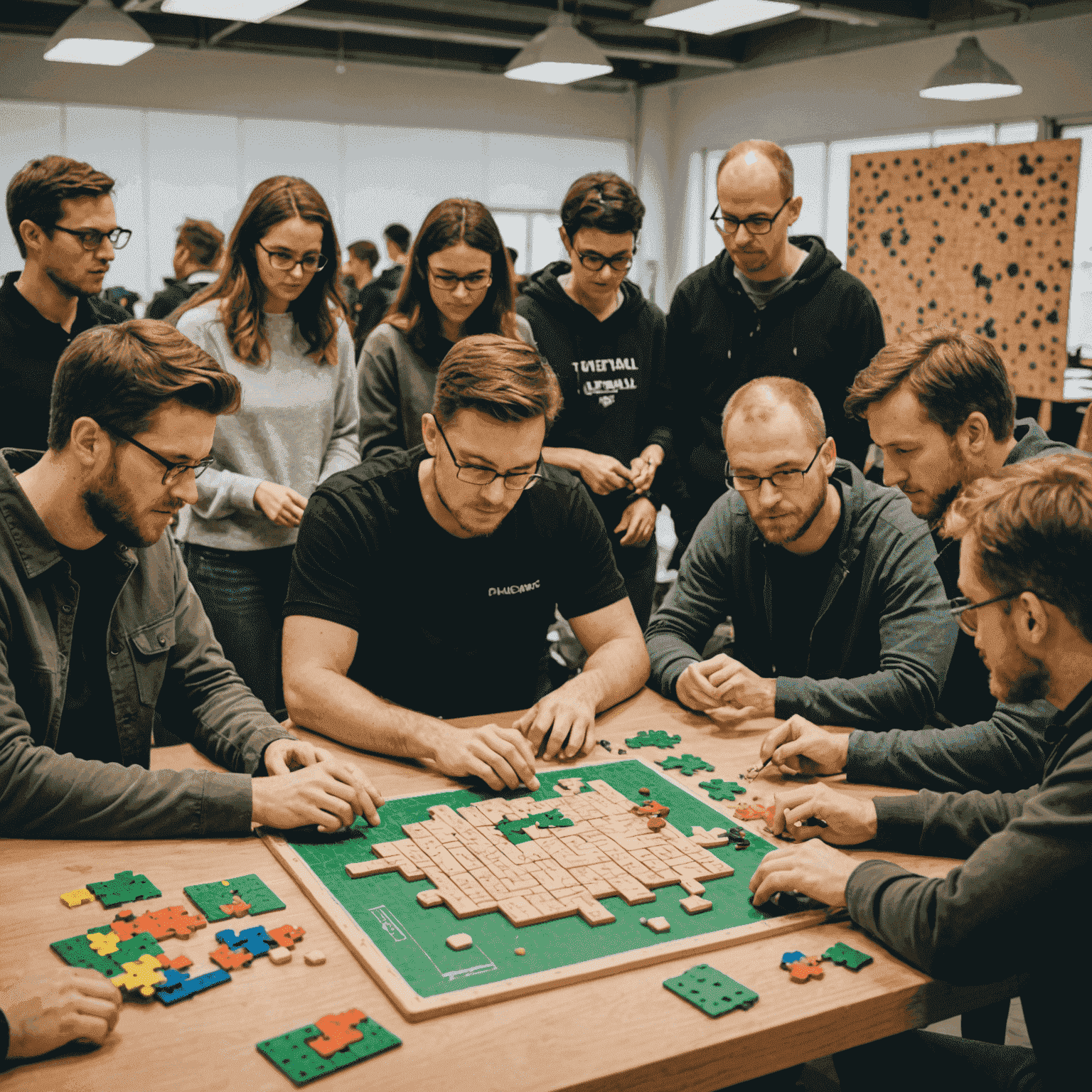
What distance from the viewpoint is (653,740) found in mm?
2207

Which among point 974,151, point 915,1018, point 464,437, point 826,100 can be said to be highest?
point 826,100

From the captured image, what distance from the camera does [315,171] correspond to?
1089 centimetres

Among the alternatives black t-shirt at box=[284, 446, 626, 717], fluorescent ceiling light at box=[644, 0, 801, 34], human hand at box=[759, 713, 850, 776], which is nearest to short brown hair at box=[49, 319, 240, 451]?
black t-shirt at box=[284, 446, 626, 717]

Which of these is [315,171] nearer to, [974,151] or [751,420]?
[974,151]

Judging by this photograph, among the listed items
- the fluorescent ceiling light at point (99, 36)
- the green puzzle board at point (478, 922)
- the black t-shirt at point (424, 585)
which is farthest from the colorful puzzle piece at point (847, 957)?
the fluorescent ceiling light at point (99, 36)

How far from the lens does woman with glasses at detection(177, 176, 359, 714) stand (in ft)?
9.94

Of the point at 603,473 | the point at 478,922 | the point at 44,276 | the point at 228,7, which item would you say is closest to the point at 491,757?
the point at 478,922

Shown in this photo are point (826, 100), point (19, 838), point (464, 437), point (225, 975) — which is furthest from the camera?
point (826, 100)

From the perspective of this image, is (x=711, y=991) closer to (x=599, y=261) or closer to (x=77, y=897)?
(x=77, y=897)

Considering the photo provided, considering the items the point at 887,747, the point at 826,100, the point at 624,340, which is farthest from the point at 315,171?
the point at 887,747

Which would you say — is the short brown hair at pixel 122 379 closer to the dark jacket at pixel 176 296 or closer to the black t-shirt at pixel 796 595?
the black t-shirt at pixel 796 595

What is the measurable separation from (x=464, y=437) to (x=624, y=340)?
1.44 m

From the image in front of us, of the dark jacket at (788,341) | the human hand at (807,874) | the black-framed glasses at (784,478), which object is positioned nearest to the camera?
the human hand at (807,874)

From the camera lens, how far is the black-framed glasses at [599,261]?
132 inches
